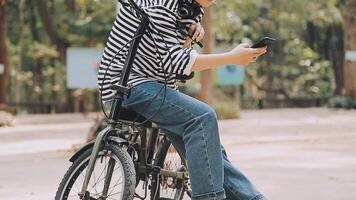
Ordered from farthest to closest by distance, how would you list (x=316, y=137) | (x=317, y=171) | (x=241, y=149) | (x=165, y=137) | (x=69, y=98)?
(x=69, y=98), (x=316, y=137), (x=241, y=149), (x=317, y=171), (x=165, y=137)

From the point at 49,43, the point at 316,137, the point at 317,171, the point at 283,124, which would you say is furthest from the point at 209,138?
the point at 49,43

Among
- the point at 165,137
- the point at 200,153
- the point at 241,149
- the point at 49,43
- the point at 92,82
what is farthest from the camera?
the point at 49,43

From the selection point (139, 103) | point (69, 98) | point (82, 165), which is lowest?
point (69, 98)

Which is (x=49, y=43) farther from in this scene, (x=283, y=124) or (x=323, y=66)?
(x=283, y=124)

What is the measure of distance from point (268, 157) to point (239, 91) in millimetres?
24605

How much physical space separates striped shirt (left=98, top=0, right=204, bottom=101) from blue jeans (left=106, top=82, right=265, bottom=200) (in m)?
0.08

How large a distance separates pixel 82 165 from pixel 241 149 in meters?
6.80

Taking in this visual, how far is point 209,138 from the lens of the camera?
3.98 meters

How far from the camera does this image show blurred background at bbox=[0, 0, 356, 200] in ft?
27.8

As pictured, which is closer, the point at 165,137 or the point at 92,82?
the point at 165,137

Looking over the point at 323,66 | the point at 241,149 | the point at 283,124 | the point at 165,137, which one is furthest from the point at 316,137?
the point at 323,66

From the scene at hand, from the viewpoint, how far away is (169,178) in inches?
173

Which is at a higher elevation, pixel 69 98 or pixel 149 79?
pixel 149 79

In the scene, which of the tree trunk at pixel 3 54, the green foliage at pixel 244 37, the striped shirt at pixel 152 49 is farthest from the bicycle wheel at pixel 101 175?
the green foliage at pixel 244 37
